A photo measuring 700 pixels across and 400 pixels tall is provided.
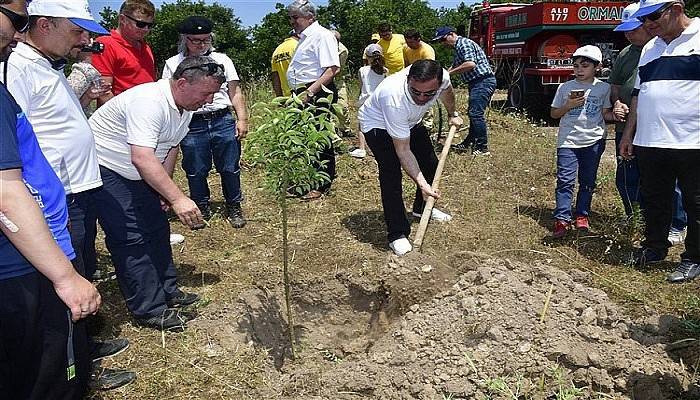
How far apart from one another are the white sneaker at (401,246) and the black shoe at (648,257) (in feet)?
5.26

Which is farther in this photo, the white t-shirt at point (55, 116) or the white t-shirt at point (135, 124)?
the white t-shirt at point (135, 124)

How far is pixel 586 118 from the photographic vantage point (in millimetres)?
4488

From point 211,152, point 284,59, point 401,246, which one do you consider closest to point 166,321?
point 401,246

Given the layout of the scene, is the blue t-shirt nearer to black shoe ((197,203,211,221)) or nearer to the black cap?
the black cap

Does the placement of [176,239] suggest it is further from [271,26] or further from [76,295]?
[271,26]

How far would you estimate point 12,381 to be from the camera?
204 cm

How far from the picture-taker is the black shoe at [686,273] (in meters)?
3.78

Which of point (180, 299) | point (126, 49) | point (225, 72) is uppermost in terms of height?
point (126, 49)

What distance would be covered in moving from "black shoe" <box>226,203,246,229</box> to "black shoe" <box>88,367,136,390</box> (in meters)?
2.18

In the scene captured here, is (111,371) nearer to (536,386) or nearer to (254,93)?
(536,386)

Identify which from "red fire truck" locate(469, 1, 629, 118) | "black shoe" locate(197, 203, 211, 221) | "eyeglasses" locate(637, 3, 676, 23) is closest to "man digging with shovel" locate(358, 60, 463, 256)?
"eyeglasses" locate(637, 3, 676, 23)

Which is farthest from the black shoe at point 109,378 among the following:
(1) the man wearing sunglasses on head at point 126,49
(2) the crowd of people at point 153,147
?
(1) the man wearing sunglasses on head at point 126,49

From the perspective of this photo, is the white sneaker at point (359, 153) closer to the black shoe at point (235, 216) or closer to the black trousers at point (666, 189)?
the black shoe at point (235, 216)

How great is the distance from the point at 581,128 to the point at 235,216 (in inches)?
117
